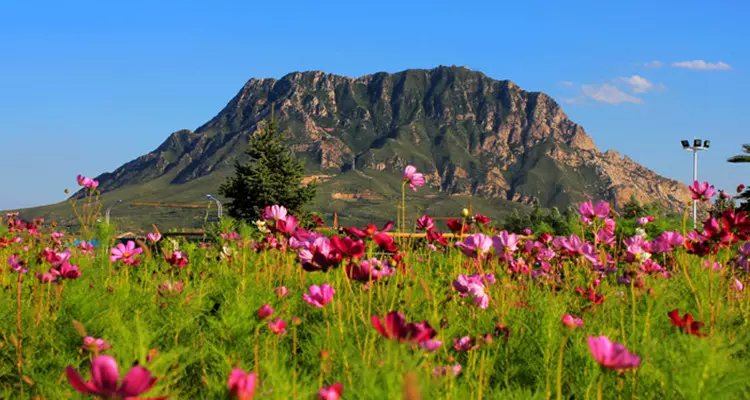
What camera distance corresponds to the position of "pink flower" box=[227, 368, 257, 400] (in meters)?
0.97

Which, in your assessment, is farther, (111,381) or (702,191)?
(702,191)

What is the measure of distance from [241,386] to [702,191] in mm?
2847

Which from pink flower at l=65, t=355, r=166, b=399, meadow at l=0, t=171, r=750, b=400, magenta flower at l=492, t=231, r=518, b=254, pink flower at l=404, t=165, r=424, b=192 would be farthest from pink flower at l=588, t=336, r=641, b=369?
pink flower at l=404, t=165, r=424, b=192

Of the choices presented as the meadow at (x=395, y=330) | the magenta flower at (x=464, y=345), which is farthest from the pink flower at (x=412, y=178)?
the magenta flower at (x=464, y=345)

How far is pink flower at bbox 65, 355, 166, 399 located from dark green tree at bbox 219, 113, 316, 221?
84.7 ft

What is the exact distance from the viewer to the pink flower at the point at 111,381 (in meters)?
0.86

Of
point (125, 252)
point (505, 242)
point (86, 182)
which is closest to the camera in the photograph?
point (505, 242)

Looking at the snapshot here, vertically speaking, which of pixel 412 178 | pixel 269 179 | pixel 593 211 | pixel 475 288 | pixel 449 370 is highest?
pixel 269 179

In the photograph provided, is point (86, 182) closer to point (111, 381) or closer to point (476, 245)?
point (476, 245)

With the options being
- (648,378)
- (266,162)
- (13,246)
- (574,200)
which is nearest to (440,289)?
(648,378)

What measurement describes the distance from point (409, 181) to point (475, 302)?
34.1 inches

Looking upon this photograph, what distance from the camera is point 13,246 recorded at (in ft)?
18.5

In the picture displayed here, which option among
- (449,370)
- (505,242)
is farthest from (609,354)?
(505,242)

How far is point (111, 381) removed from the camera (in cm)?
89
